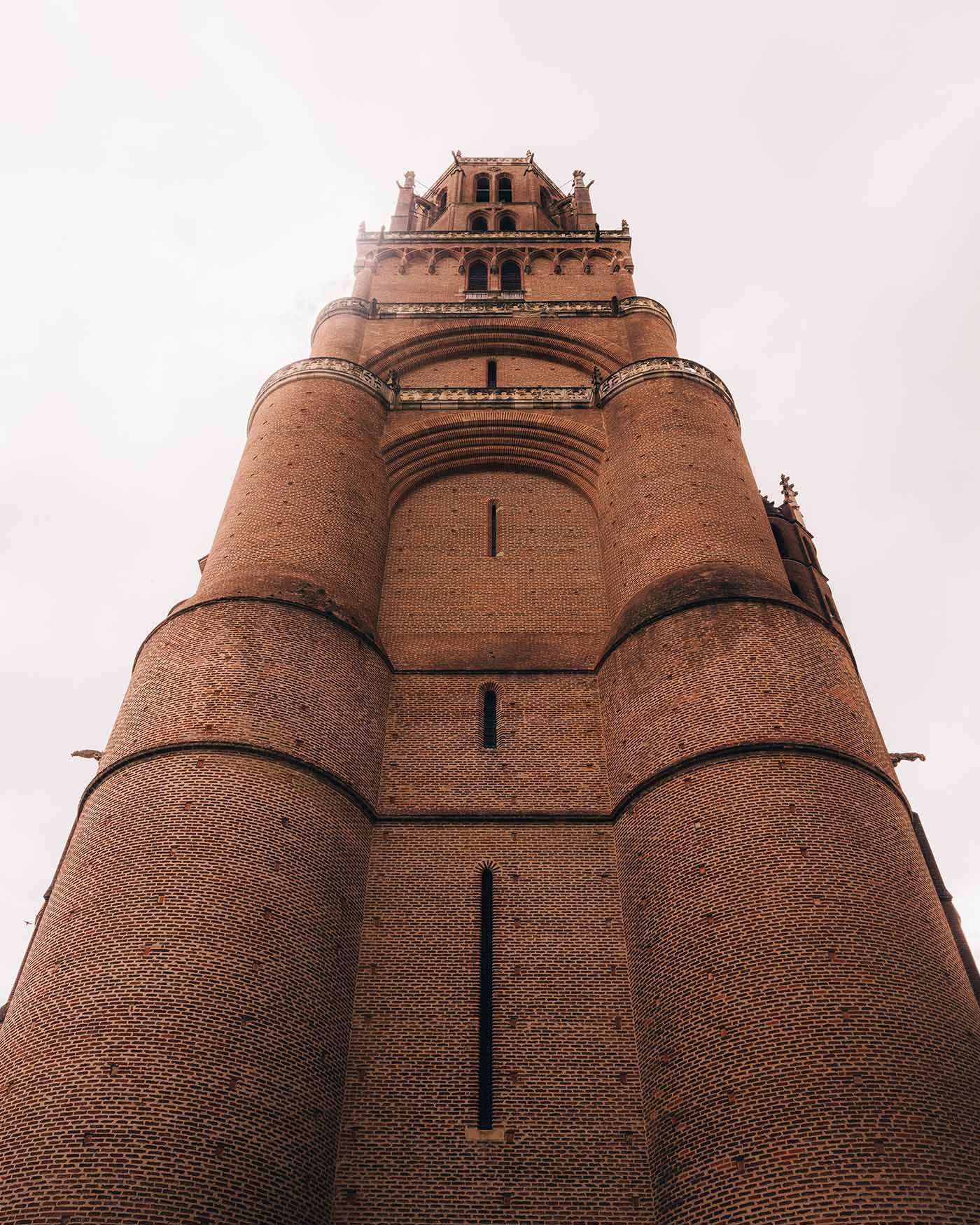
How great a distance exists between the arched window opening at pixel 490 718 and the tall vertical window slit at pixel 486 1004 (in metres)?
1.72

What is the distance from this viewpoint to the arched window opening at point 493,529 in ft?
47.4

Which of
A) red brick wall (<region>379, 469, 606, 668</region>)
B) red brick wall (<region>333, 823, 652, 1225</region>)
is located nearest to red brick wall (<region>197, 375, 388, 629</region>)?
red brick wall (<region>379, 469, 606, 668</region>)

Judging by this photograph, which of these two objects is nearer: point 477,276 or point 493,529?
point 493,529

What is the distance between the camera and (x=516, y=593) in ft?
45.0

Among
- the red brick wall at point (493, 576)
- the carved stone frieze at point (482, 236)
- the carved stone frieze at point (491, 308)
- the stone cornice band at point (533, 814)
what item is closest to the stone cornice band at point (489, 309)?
the carved stone frieze at point (491, 308)

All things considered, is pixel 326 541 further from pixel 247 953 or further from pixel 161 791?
pixel 247 953

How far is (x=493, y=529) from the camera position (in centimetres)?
1479

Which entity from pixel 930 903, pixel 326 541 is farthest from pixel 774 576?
pixel 326 541

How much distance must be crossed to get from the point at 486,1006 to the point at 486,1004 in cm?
1

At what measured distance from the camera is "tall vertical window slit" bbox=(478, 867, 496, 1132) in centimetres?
895

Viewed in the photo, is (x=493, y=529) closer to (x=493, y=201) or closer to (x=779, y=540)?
(x=779, y=540)

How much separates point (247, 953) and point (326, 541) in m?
5.68

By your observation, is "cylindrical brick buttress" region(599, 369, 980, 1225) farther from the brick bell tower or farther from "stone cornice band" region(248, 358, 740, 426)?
"stone cornice band" region(248, 358, 740, 426)

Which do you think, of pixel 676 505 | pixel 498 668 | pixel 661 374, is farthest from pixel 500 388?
pixel 498 668
